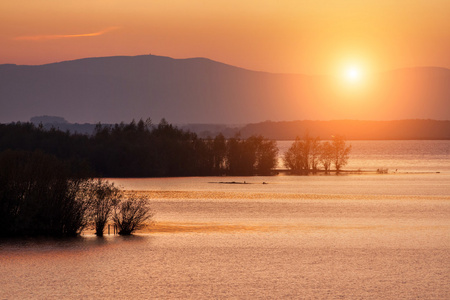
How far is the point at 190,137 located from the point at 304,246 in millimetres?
80535

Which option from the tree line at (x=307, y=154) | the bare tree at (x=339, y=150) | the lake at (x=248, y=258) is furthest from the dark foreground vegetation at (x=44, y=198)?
the bare tree at (x=339, y=150)

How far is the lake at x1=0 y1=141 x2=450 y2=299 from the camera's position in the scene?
2269 centimetres

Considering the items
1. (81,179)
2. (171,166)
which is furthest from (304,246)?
(171,166)

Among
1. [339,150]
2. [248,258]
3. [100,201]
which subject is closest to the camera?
[248,258]

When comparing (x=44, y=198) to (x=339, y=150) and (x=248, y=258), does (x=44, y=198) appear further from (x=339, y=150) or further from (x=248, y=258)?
(x=339, y=150)

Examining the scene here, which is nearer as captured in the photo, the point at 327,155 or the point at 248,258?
the point at 248,258

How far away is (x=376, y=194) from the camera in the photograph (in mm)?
68312

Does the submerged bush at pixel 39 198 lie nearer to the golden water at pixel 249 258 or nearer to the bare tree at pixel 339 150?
the golden water at pixel 249 258

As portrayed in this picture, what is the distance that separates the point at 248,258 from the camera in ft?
94.3

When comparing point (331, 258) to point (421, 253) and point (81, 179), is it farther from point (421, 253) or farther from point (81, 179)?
point (81, 179)

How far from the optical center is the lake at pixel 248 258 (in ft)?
74.4

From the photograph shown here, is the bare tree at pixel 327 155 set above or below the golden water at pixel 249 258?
above

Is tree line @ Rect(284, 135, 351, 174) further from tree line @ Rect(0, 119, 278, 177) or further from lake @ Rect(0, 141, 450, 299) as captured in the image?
lake @ Rect(0, 141, 450, 299)

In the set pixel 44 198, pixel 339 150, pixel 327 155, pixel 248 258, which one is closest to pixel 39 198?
pixel 44 198
